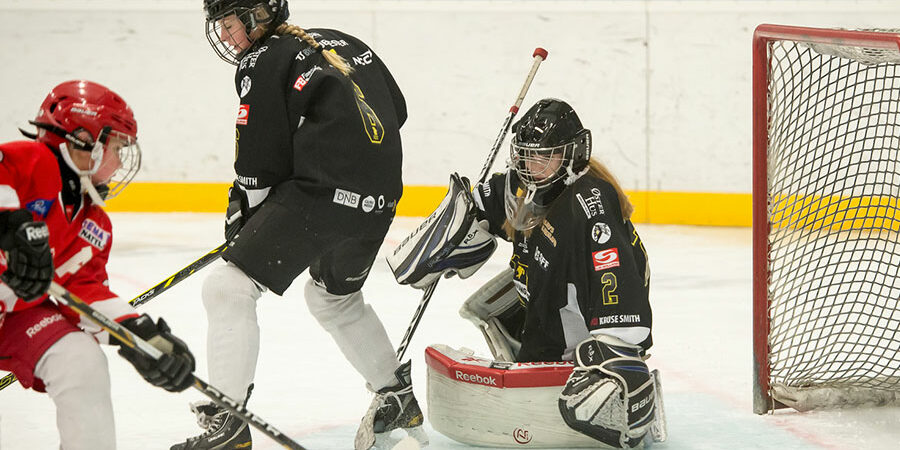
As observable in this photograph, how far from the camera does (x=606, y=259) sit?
8.20ft

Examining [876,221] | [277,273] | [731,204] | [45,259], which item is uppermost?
[45,259]

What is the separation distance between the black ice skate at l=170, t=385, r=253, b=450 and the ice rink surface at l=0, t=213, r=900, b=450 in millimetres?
217

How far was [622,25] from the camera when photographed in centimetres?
621

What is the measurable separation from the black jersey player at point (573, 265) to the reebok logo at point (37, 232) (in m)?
1.06

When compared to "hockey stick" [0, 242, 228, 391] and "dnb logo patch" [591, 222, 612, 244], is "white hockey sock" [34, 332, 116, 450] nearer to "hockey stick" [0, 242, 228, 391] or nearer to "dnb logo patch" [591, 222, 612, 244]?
"hockey stick" [0, 242, 228, 391]

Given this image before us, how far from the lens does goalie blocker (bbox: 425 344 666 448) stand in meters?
2.54

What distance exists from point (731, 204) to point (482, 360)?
3842 mm

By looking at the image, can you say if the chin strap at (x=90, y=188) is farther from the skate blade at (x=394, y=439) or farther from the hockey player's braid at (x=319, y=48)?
the skate blade at (x=394, y=439)

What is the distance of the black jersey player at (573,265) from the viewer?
8.02ft

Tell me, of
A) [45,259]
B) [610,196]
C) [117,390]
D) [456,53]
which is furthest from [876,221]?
[456,53]

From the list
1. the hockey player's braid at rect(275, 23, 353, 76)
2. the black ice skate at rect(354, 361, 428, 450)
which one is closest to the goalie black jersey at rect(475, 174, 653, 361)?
the black ice skate at rect(354, 361, 428, 450)

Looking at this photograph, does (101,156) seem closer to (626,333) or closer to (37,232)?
(37,232)

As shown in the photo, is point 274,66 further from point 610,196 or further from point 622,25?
point 622,25

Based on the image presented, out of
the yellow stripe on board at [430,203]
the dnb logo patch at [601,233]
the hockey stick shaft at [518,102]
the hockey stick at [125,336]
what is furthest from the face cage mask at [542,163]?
the yellow stripe on board at [430,203]
